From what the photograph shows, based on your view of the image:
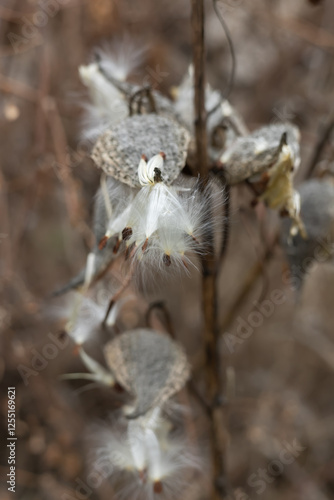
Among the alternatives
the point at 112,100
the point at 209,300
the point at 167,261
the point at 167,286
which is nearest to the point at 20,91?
the point at 167,286

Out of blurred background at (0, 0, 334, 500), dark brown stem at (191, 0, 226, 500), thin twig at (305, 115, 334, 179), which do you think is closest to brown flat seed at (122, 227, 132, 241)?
dark brown stem at (191, 0, 226, 500)

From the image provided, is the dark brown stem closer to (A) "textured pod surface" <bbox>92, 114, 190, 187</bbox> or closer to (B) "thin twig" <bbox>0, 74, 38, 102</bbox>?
(A) "textured pod surface" <bbox>92, 114, 190, 187</bbox>

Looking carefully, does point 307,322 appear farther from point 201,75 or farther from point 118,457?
point 201,75

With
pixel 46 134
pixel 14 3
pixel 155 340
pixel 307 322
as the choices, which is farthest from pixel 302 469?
pixel 14 3

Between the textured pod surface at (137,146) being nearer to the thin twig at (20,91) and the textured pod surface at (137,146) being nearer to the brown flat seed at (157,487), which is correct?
the brown flat seed at (157,487)

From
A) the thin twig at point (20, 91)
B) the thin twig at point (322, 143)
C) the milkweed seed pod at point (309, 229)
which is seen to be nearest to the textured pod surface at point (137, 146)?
the milkweed seed pod at point (309, 229)

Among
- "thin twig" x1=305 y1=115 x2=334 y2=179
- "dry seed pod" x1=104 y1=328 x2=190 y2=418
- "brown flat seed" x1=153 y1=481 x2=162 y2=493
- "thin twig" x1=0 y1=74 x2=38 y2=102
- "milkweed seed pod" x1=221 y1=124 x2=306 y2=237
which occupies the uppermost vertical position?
"thin twig" x1=305 y1=115 x2=334 y2=179

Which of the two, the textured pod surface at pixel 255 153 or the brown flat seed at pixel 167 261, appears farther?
the textured pod surface at pixel 255 153
